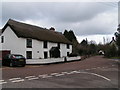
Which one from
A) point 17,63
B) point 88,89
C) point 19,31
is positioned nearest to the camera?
point 88,89

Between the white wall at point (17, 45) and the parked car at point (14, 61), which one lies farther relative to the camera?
the white wall at point (17, 45)

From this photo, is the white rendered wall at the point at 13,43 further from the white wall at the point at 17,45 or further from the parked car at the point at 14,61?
the parked car at the point at 14,61

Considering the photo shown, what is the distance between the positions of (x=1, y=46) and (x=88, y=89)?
2466 centimetres

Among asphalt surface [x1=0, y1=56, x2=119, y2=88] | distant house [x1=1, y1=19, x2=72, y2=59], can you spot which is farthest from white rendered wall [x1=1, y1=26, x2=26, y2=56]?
asphalt surface [x1=0, y1=56, x2=119, y2=88]

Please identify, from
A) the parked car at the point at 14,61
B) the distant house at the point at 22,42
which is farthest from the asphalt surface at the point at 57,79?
the distant house at the point at 22,42

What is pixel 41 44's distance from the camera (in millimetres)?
33094

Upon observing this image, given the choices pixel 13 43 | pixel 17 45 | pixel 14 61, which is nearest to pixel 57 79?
pixel 14 61

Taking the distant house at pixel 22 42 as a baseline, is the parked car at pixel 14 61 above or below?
below

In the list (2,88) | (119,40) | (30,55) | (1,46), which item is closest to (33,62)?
(30,55)

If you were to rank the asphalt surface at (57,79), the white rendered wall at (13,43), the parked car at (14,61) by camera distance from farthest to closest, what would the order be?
the white rendered wall at (13,43) → the parked car at (14,61) → the asphalt surface at (57,79)

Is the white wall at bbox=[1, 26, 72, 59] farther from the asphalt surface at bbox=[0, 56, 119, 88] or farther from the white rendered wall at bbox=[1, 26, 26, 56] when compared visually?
the asphalt surface at bbox=[0, 56, 119, 88]

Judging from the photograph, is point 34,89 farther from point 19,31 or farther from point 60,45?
point 60,45

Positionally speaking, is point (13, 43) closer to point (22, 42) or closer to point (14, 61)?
point (22, 42)

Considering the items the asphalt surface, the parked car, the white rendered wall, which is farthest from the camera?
the white rendered wall
